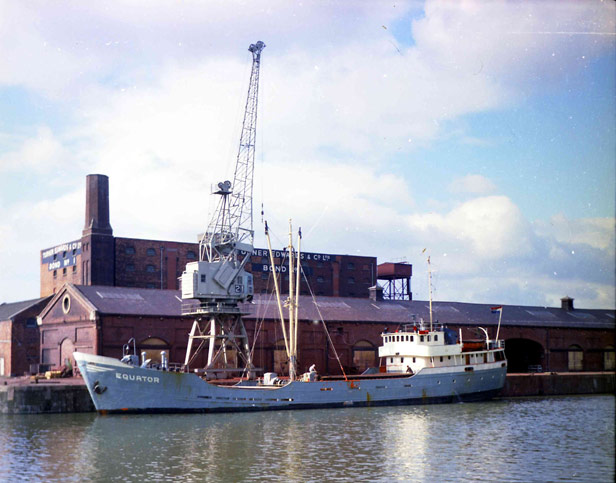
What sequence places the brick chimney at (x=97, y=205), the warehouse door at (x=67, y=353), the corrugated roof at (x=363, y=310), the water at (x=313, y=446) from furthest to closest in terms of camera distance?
the brick chimney at (x=97, y=205), the corrugated roof at (x=363, y=310), the warehouse door at (x=67, y=353), the water at (x=313, y=446)

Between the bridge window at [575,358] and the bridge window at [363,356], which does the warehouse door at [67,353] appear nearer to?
the bridge window at [363,356]

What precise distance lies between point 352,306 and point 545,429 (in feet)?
112

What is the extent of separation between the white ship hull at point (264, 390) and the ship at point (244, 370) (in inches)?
2.4

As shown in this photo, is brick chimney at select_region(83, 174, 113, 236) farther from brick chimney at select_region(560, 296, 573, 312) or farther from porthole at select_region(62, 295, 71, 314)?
brick chimney at select_region(560, 296, 573, 312)

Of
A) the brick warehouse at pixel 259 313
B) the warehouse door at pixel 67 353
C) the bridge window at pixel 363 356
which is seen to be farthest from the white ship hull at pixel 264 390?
the warehouse door at pixel 67 353

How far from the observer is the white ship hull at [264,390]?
4634cm

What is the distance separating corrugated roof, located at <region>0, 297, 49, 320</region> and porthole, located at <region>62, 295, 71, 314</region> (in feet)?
38.0

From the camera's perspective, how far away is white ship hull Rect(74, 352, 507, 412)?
4634cm

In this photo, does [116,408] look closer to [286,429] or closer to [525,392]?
[286,429]

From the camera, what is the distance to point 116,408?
46281 millimetres

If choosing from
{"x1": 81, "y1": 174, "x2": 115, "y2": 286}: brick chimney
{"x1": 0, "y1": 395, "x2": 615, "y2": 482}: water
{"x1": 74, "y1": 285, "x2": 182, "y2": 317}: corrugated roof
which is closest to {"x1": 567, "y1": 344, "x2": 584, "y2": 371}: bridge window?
{"x1": 0, "y1": 395, "x2": 615, "y2": 482}: water

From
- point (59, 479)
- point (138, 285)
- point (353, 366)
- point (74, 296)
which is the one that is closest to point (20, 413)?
point (74, 296)

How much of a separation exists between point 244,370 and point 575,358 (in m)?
37.0

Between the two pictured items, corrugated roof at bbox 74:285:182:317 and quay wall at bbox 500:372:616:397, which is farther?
quay wall at bbox 500:372:616:397
